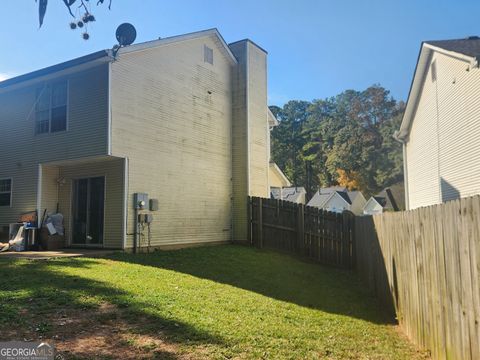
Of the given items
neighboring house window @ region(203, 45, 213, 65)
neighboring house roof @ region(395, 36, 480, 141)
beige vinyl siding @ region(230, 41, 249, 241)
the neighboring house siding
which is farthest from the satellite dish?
the neighboring house siding

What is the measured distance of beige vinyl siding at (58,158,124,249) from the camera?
11.9 metres

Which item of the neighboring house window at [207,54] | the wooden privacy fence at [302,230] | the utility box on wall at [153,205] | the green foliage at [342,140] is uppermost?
the green foliage at [342,140]

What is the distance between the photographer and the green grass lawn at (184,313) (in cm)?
441

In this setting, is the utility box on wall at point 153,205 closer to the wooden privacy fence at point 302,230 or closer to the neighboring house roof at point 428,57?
the wooden privacy fence at point 302,230

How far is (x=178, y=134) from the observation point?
45.1ft

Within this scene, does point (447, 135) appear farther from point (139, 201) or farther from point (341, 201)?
point (341, 201)

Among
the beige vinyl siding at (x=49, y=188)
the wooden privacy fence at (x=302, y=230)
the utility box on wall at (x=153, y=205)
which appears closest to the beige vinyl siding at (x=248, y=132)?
the wooden privacy fence at (x=302, y=230)

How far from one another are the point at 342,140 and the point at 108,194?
5593cm

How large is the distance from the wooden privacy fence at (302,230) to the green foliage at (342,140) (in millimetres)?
46151

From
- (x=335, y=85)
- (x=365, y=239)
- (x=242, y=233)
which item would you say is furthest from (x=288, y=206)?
(x=335, y=85)

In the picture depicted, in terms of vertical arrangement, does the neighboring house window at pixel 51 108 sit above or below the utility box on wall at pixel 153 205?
above

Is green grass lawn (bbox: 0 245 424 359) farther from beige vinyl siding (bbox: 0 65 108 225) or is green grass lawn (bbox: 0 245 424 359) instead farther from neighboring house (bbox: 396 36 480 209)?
neighboring house (bbox: 396 36 480 209)

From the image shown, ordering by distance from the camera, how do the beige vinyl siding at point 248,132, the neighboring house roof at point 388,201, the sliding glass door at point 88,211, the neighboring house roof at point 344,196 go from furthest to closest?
1. the neighboring house roof at point 344,196
2. the neighboring house roof at point 388,201
3. the beige vinyl siding at point 248,132
4. the sliding glass door at point 88,211

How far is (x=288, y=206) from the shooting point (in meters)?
14.2
